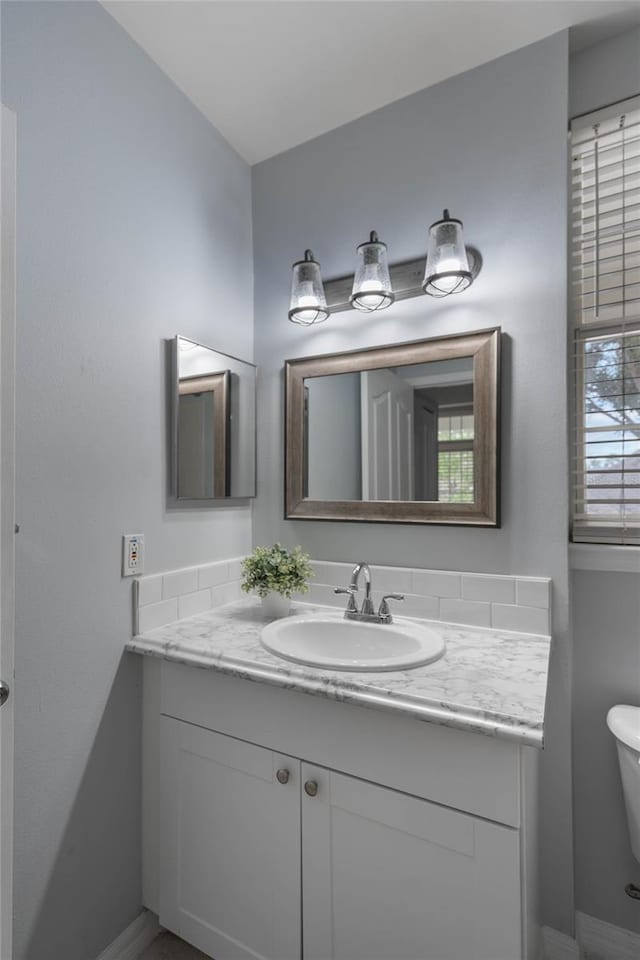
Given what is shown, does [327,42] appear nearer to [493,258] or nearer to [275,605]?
[493,258]

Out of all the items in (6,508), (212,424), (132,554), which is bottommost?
(132,554)

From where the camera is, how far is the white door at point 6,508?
906mm

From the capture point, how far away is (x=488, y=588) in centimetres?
145

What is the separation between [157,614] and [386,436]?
91 cm

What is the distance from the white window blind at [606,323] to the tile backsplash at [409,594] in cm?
26

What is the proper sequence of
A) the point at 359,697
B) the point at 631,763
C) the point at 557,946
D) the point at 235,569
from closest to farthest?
the point at 359,697 < the point at 631,763 < the point at 557,946 < the point at 235,569

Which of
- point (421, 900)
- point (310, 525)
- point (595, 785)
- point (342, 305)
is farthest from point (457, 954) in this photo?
point (342, 305)

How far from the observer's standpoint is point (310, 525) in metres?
1.79

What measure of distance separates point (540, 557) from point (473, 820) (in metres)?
0.72

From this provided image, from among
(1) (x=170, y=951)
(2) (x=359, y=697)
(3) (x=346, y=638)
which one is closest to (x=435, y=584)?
(3) (x=346, y=638)

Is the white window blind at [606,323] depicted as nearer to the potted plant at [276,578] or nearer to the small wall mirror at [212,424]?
the potted plant at [276,578]

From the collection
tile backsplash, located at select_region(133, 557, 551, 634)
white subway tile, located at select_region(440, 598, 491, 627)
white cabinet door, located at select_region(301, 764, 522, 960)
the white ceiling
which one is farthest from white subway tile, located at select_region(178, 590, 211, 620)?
the white ceiling

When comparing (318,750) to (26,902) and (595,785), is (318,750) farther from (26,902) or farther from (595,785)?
(595,785)

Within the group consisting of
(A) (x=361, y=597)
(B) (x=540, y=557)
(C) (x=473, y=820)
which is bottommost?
(C) (x=473, y=820)
